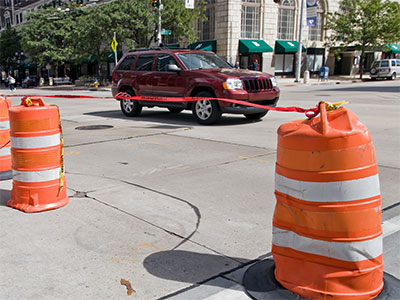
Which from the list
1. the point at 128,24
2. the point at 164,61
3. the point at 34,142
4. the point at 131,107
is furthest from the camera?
the point at 128,24

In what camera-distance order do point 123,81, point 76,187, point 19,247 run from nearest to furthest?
point 19,247 → point 76,187 → point 123,81

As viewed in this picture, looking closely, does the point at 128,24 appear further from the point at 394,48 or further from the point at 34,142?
the point at 34,142

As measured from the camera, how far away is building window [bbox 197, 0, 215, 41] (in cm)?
3834

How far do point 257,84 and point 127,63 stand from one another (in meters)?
4.42

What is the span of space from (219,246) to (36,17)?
4562cm

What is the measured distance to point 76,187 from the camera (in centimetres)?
554

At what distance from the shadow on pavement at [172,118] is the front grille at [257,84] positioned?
1.07m

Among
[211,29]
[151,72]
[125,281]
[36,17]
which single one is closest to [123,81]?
[151,72]

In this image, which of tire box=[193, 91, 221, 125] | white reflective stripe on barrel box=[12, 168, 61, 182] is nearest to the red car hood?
tire box=[193, 91, 221, 125]

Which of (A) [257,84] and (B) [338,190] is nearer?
(B) [338,190]

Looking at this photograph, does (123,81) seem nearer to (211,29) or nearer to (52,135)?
(52,135)

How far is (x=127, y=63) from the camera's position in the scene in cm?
1274

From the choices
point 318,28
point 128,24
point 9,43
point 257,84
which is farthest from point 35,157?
point 9,43

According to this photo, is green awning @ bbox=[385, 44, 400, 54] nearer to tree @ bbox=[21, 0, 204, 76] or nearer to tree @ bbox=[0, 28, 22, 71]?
tree @ bbox=[21, 0, 204, 76]
